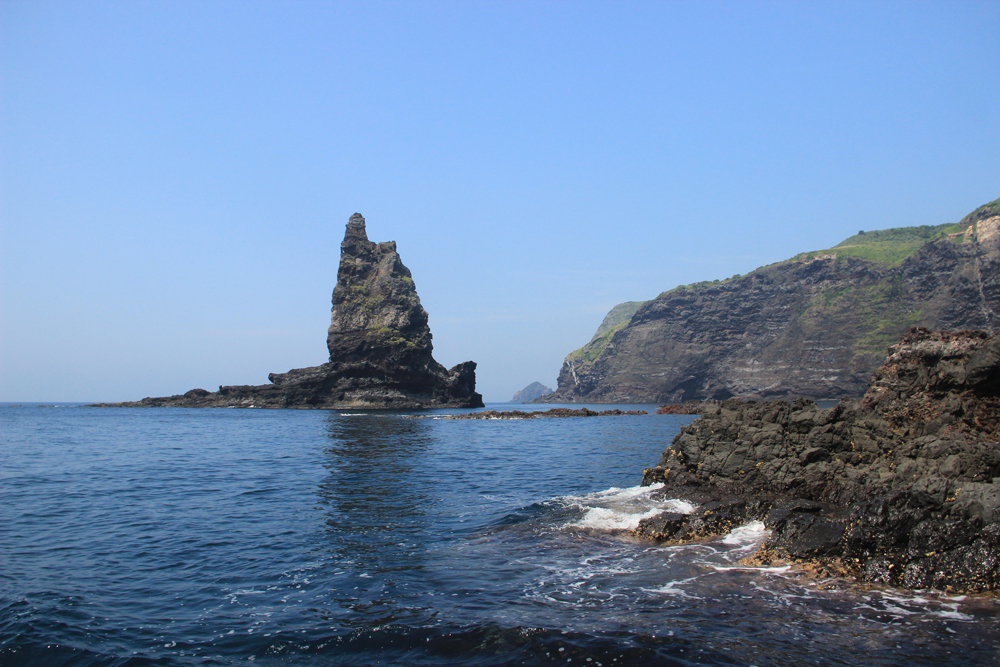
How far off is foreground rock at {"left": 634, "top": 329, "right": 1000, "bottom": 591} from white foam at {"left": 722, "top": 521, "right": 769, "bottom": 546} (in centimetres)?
35

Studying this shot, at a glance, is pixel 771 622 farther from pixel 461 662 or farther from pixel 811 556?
pixel 461 662

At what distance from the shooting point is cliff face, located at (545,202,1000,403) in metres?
136

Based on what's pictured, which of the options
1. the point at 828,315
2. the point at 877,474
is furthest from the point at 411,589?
the point at 828,315

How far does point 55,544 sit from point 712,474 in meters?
21.1

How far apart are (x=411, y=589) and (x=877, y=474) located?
45.3ft

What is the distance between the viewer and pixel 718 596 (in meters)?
11.1

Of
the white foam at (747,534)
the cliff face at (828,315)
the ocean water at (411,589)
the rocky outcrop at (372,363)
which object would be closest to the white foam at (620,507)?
the ocean water at (411,589)

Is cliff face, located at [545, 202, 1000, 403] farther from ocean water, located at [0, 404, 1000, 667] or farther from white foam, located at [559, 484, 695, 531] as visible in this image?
ocean water, located at [0, 404, 1000, 667]

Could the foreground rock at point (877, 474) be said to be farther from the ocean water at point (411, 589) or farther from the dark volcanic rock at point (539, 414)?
the dark volcanic rock at point (539, 414)

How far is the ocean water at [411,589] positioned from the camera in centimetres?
891

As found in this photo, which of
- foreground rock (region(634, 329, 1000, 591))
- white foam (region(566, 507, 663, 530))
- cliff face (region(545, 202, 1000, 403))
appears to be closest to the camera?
foreground rock (region(634, 329, 1000, 591))

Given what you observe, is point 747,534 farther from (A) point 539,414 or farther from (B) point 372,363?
(B) point 372,363

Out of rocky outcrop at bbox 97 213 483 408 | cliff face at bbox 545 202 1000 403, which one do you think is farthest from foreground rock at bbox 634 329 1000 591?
cliff face at bbox 545 202 1000 403

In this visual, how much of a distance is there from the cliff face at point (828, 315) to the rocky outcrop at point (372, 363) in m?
98.6
